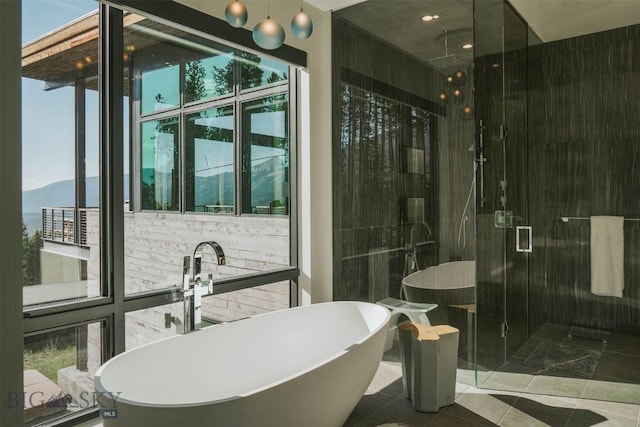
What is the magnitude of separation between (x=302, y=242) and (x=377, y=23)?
182cm

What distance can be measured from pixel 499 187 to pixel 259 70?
78.2 inches

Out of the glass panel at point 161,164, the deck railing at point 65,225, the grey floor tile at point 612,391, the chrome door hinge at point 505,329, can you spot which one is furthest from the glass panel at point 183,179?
the grey floor tile at point 612,391

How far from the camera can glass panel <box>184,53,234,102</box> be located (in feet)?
9.52

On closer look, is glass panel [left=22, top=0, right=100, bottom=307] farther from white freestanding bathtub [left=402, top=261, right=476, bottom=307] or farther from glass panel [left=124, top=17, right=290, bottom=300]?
white freestanding bathtub [left=402, top=261, right=476, bottom=307]

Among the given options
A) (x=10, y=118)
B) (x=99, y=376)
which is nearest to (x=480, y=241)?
(x=99, y=376)

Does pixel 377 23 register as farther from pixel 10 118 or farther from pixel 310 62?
pixel 10 118

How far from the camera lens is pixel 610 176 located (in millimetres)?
3951

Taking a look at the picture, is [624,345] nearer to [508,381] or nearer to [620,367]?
[620,367]

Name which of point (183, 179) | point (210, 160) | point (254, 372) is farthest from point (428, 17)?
point (254, 372)

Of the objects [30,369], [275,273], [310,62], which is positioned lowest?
[30,369]

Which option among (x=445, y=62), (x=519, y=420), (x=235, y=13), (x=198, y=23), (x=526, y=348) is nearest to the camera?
(x=235, y=13)

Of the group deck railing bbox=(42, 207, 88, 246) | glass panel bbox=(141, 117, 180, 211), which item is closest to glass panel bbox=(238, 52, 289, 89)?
glass panel bbox=(141, 117, 180, 211)

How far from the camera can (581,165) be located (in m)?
4.12

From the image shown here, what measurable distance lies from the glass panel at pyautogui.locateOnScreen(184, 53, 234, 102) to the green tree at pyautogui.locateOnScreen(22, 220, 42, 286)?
1.22 meters
